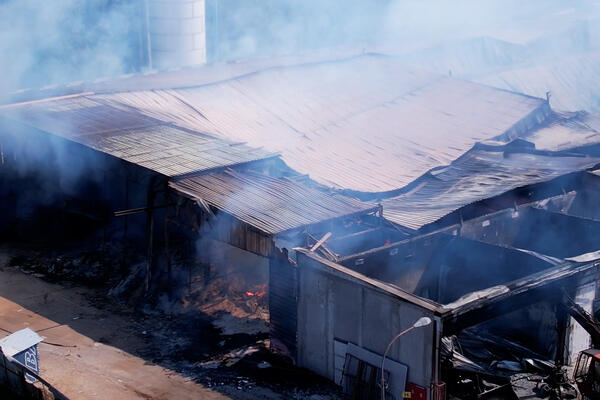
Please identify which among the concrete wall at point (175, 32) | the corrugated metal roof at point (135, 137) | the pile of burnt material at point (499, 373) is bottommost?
the pile of burnt material at point (499, 373)

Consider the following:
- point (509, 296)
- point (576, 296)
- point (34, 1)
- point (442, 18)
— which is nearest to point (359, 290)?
point (509, 296)

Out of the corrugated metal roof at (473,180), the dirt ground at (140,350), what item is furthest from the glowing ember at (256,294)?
the corrugated metal roof at (473,180)

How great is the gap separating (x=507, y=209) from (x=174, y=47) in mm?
15085

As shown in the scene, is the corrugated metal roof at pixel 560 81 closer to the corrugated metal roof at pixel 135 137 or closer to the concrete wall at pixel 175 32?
the concrete wall at pixel 175 32

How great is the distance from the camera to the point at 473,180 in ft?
68.8

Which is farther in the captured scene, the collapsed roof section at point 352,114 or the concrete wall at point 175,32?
the concrete wall at point 175,32

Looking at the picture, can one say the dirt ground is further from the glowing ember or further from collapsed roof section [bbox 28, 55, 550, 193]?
collapsed roof section [bbox 28, 55, 550, 193]

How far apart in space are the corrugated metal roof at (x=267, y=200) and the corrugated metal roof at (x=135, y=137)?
41cm

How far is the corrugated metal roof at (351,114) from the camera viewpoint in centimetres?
2148

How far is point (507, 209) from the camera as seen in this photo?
62.0 ft

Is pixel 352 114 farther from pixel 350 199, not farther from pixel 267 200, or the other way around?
pixel 267 200

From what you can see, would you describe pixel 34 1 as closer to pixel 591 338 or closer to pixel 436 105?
pixel 436 105

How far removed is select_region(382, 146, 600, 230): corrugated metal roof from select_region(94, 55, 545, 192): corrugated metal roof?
53 centimetres

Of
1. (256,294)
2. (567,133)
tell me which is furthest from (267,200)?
(567,133)
